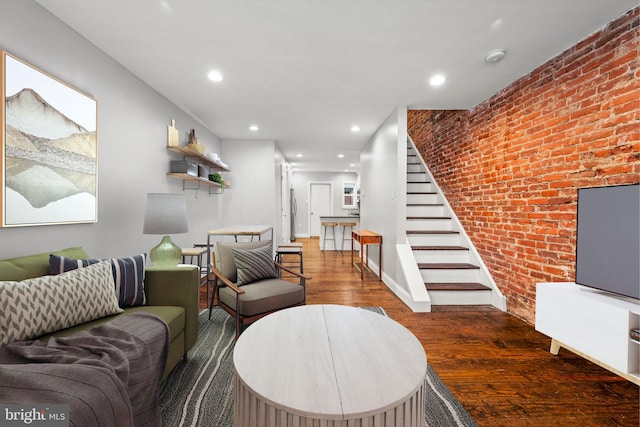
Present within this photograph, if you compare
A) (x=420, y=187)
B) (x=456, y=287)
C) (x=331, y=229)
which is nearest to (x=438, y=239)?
(x=456, y=287)

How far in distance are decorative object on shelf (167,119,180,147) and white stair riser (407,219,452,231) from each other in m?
3.33

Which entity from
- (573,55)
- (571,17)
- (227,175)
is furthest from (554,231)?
(227,175)

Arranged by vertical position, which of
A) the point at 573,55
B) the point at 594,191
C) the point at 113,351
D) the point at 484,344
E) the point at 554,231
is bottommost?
the point at 484,344

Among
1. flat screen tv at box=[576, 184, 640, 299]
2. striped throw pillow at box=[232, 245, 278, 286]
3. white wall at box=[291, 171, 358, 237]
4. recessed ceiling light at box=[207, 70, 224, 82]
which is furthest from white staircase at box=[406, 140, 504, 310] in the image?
white wall at box=[291, 171, 358, 237]

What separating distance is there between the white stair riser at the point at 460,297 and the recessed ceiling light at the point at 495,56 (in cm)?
241

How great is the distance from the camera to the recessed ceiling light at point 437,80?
278cm

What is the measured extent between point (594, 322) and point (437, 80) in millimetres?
2425

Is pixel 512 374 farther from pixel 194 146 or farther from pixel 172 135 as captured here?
pixel 172 135

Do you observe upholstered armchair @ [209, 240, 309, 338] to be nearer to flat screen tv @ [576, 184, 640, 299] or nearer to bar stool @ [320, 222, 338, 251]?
flat screen tv @ [576, 184, 640, 299]

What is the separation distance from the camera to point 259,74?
8.94 ft

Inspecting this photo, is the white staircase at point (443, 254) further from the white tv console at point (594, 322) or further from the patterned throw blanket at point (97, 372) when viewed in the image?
the patterned throw blanket at point (97, 372)

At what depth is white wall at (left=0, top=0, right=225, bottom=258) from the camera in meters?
1.70

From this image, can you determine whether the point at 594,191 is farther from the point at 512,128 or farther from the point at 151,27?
the point at 151,27

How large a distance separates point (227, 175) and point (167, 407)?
432 centimetres
